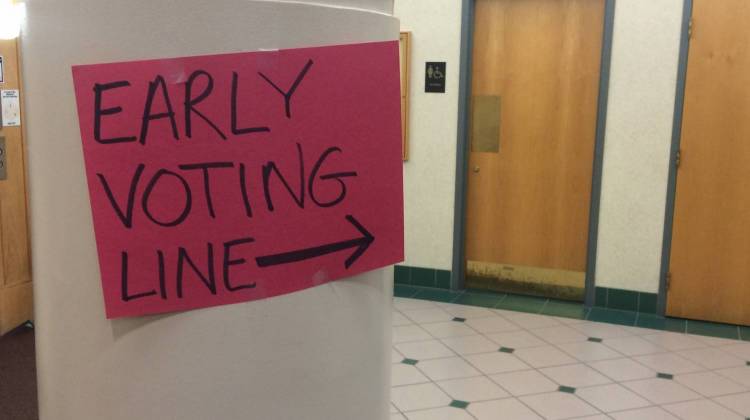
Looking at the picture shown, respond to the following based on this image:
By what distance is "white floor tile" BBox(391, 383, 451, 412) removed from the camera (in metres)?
3.40

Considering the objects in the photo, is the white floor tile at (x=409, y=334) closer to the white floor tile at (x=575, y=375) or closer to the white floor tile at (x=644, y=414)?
the white floor tile at (x=575, y=375)

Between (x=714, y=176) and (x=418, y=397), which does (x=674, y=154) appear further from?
(x=418, y=397)

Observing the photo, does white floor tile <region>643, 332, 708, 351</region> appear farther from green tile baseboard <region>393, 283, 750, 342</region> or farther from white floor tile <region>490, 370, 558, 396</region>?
white floor tile <region>490, 370, 558, 396</region>

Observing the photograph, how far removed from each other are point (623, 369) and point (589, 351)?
0.29 meters

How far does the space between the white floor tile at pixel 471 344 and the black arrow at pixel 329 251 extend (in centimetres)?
336

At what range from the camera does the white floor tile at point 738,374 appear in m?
3.79

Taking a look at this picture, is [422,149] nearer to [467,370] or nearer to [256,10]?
[467,370]

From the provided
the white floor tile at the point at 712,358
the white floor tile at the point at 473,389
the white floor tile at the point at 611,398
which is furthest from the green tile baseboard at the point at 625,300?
the white floor tile at the point at 473,389

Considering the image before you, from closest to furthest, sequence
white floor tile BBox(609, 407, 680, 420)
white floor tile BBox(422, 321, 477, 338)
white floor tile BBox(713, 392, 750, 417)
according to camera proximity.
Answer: white floor tile BBox(609, 407, 680, 420) < white floor tile BBox(713, 392, 750, 417) < white floor tile BBox(422, 321, 477, 338)

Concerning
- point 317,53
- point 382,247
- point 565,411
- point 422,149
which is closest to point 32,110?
point 317,53

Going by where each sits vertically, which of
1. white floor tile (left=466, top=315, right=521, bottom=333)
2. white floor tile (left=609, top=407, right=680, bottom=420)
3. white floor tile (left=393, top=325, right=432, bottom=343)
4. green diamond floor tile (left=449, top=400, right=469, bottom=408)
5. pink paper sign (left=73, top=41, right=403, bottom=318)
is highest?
pink paper sign (left=73, top=41, right=403, bottom=318)

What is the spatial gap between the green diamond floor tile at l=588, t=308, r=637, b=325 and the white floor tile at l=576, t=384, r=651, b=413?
43.7 inches

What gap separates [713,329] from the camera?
15.2 ft

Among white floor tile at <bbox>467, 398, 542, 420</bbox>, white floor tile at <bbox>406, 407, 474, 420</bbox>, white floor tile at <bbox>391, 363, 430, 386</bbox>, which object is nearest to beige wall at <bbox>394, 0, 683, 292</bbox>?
white floor tile at <bbox>391, 363, 430, 386</bbox>
